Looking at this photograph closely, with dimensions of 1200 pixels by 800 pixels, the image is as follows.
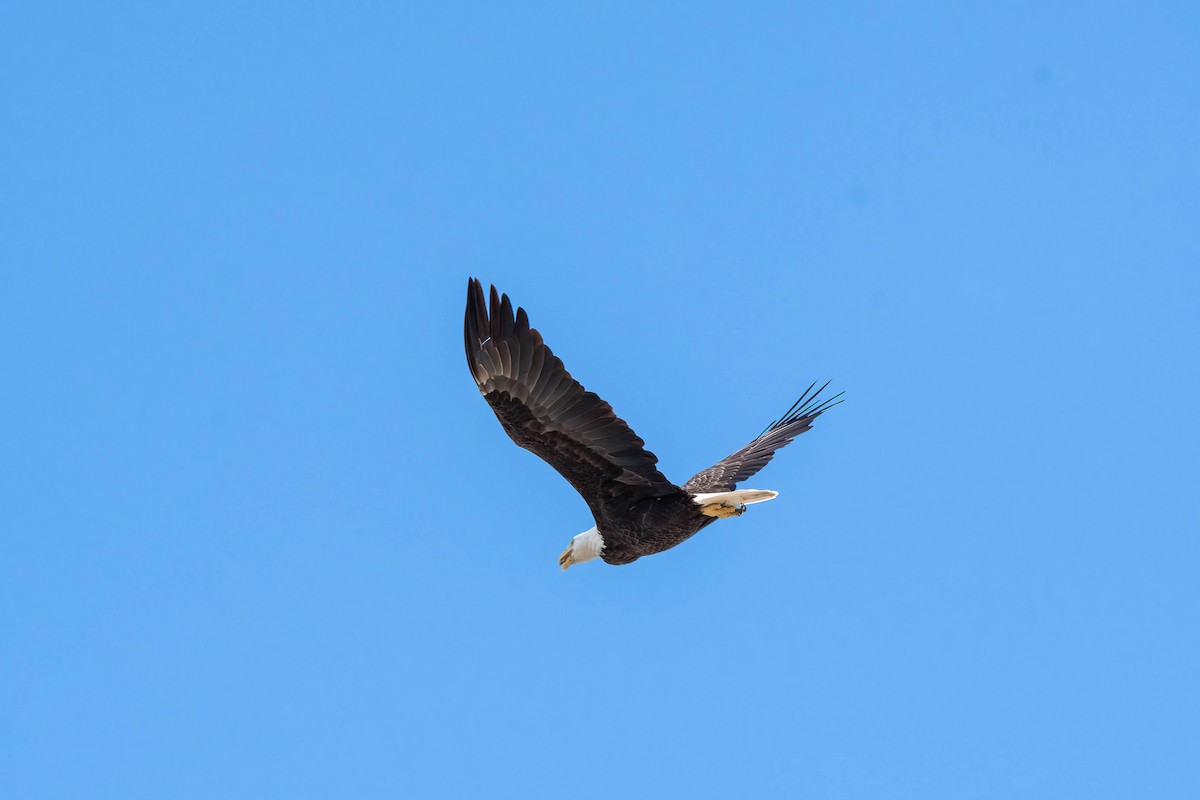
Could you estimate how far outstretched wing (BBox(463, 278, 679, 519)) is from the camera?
12734mm

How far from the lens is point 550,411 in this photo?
13.1m

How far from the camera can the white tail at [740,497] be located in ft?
45.1

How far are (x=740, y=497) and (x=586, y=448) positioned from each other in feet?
4.88

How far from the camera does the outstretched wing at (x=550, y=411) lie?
12.7 metres

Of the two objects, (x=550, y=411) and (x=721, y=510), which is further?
(x=721, y=510)

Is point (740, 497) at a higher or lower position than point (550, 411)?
lower

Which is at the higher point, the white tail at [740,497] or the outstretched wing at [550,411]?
the outstretched wing at [550,411]

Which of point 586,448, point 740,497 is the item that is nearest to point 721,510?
point 740,497

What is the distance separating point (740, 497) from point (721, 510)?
24 cm

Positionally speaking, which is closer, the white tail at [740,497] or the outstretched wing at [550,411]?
the outstretched wing at [550,411]

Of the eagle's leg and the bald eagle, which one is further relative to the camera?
the eagle's leg

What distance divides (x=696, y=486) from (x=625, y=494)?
46.3 inches

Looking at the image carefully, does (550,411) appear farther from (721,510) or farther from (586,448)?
(721,510)

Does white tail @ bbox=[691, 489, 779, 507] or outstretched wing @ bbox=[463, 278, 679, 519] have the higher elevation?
outstretched wing @ bbox=[463, 278, 679, 519]
